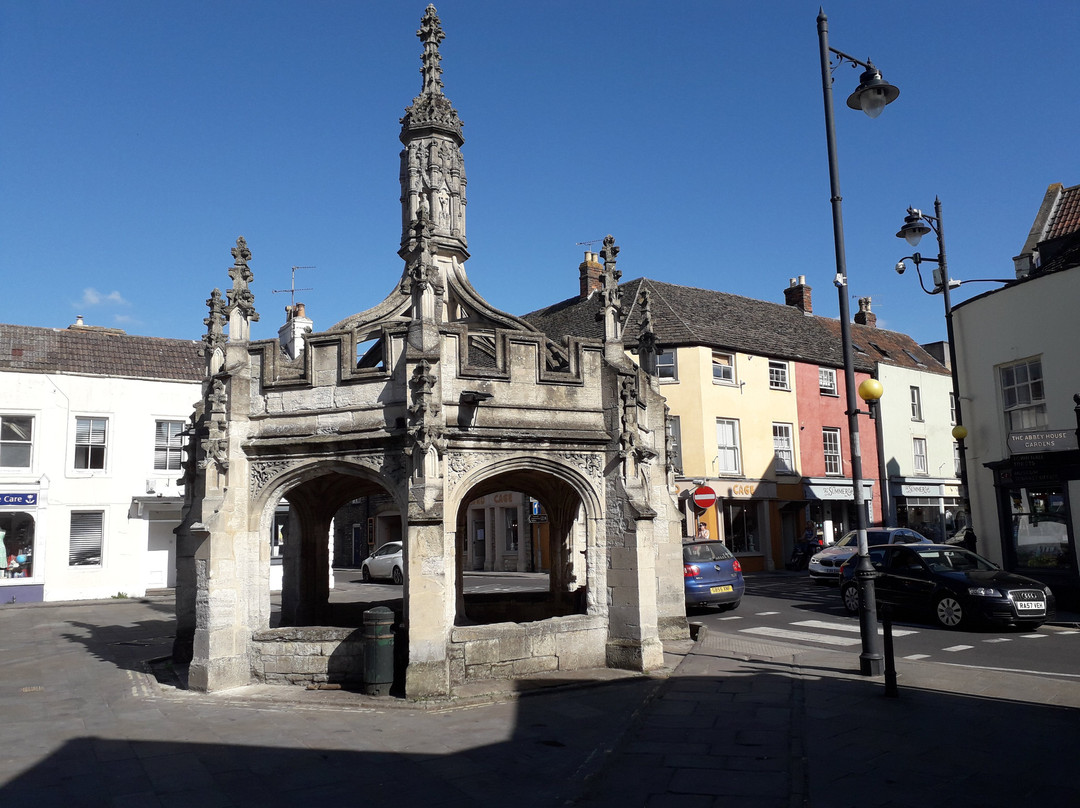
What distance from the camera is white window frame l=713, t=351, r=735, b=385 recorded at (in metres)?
30.0

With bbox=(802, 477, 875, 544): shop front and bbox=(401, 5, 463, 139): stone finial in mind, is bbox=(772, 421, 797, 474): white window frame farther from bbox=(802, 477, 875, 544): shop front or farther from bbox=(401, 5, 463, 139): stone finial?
bbox=(401, 5, 463, 139): stone finial

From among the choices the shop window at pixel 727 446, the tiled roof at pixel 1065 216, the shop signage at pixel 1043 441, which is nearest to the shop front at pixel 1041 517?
the shop signage at pixel 1043 441

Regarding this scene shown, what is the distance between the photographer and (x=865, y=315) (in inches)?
1651

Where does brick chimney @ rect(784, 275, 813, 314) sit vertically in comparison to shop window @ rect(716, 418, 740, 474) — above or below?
above

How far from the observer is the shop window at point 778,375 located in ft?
104

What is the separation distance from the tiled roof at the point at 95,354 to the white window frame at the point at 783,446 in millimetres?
20678

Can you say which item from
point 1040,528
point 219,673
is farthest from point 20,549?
point 1040,528

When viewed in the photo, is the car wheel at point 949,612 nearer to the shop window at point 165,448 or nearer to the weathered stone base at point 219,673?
the weathered stone base at point 219,673

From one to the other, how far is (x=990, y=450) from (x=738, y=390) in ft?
37.5

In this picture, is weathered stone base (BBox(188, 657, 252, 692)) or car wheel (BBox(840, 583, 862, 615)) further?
car wheel (BBox(840, 583, 862, 615))

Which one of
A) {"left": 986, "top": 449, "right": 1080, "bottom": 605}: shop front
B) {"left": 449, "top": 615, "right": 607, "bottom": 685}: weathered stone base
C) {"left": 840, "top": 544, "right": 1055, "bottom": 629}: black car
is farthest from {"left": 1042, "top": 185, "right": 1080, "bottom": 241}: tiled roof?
{"left": 449, "top": 615, "right": 607, "bottom": 685}: weathered stone base

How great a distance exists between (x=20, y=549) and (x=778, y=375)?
26542mm

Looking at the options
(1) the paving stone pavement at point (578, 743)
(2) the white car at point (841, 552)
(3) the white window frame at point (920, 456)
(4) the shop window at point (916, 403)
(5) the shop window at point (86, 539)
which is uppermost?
(4) the shop window at point (916, 403)

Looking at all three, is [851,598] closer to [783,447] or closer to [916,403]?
[783,447]
